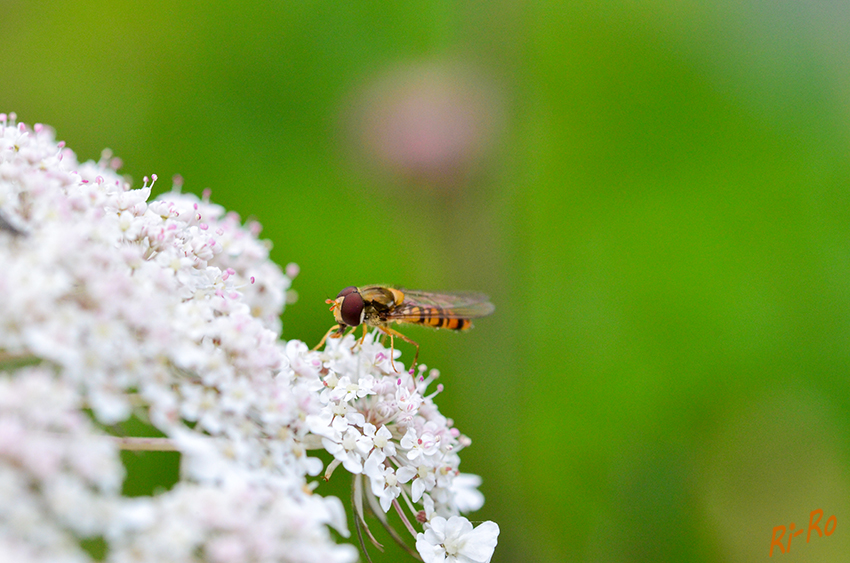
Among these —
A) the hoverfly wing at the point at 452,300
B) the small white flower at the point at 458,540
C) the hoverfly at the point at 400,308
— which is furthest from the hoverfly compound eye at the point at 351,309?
the small white flower at the point at 458,540

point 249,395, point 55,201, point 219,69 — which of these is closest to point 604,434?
point 249,395

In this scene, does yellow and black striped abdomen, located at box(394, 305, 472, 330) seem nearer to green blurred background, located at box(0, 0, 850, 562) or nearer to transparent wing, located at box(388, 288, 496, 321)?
transparent wing, located at box(388, 288, 496, 321)

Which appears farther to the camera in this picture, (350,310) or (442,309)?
(442,309)

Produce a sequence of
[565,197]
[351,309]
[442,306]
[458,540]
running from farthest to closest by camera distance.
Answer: [565,197] < [442,306] < [351,309] < [458,540]
